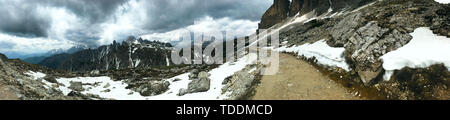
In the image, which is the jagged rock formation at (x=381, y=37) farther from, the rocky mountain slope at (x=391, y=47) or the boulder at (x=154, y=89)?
the boulder at (x=154, y=89)

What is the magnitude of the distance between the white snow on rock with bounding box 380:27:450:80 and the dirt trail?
12.8ft

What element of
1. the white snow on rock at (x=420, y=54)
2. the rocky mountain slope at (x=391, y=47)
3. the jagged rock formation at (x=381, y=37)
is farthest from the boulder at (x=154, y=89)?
the white snow on rock at (x=420, y=54)

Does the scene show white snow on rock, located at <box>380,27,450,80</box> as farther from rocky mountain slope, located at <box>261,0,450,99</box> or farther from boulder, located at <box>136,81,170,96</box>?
boulder, located at <box>136,81,170,96</box>

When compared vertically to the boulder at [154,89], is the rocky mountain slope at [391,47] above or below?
above

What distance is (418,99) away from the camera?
499 inches

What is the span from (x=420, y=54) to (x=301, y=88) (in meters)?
9.59

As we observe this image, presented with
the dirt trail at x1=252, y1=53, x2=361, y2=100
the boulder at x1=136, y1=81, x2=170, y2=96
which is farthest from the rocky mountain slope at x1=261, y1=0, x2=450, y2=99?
the boulder at x1=136, y1=81, x2=170, y2=96

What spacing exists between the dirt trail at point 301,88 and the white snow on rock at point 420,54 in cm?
389

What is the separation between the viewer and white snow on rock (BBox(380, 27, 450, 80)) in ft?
47.7

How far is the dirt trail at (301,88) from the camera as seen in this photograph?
14.7 m
